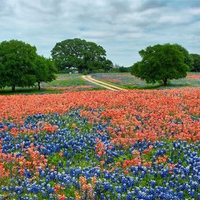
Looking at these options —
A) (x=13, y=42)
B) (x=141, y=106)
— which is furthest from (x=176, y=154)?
(x=13, y=42)

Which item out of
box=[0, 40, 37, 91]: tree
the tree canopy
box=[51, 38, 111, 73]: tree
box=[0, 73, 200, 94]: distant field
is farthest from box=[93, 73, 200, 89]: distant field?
box=[51, 38, 111, 73]: tree

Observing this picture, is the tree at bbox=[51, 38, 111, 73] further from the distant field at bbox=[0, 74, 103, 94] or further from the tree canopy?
the tree canopy

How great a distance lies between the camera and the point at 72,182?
745 cm

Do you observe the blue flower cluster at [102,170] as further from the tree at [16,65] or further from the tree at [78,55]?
the tree at [78,55]

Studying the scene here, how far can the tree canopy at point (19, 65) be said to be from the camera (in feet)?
152

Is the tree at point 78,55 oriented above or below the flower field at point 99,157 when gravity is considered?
above

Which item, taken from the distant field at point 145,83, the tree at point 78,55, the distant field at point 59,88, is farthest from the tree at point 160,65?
the tree at point 78,55

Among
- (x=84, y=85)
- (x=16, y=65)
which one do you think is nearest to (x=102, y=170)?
(x=16, y=65)

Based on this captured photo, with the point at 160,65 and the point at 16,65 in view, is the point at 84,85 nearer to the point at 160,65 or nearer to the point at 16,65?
the point at 16,65

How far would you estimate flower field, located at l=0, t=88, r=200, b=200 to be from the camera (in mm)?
7129

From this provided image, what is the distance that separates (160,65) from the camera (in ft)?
166

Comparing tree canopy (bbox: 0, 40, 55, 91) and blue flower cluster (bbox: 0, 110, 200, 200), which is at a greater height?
tree canopy (bbox: 0, 40, 55, 91)

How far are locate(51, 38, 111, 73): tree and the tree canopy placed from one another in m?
64.2

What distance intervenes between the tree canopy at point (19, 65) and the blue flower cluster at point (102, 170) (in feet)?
118
